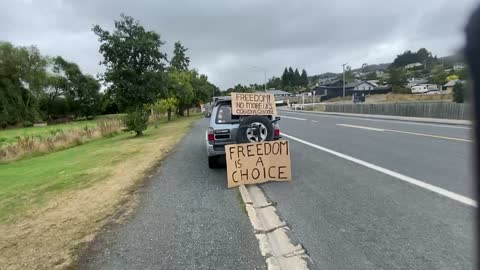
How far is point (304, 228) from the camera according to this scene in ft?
16.0

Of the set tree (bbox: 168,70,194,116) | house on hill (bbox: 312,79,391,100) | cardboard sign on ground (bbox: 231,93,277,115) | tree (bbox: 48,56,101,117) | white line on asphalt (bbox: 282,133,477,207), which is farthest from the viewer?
house on hill (bbox: 312,79,391,100)

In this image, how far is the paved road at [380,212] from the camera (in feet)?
12.7

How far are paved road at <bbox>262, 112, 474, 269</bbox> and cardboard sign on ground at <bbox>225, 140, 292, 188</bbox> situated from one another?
0.31m

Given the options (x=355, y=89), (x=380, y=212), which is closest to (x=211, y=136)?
(x=380, y=212)

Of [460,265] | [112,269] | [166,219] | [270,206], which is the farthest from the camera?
[270,206]

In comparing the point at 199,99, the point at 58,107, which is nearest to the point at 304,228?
the point at 199,99

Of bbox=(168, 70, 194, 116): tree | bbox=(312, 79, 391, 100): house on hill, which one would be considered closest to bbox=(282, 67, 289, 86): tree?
bbox=(312, 79, 391, 100): house on hill

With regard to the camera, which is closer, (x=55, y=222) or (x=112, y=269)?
(x=112, y=269)

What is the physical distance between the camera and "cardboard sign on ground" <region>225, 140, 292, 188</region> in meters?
7.69

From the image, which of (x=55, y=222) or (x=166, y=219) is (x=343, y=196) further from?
(x=55, y=222)

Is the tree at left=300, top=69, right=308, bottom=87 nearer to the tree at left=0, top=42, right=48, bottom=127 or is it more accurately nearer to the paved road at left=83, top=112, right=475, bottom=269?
the tree at left=0, top=42, right=48, bottom=127

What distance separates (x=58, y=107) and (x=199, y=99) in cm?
3772

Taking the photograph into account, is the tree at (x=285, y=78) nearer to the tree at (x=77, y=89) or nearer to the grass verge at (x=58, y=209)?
the tree at (x=77, y=89)

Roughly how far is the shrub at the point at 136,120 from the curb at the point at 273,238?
18774 mm
